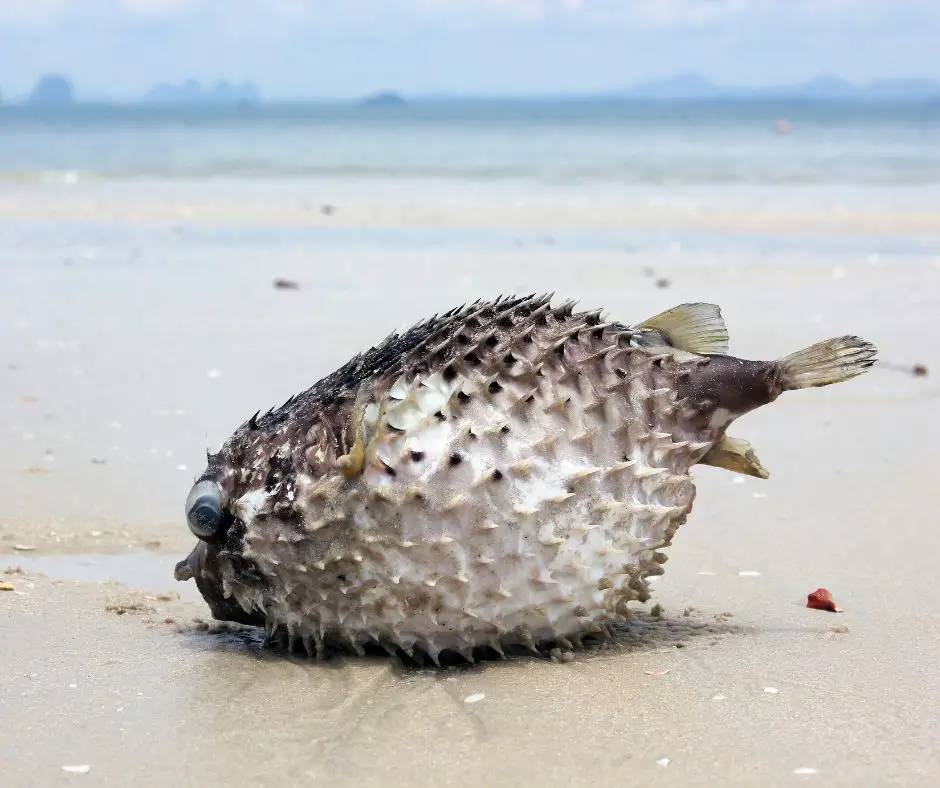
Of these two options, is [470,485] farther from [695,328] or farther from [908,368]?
[908,368]

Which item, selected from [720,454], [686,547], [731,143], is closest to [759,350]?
[686,547]

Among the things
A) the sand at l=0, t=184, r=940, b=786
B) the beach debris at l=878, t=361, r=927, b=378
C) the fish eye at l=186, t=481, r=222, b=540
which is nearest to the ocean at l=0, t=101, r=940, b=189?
the beach debris at l=878, t=361, r=927, b=378

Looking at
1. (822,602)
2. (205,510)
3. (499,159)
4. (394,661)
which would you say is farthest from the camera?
(499,159)

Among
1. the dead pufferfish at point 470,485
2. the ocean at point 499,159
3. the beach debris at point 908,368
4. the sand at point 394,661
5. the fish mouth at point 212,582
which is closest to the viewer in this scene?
the sand at point 394,661

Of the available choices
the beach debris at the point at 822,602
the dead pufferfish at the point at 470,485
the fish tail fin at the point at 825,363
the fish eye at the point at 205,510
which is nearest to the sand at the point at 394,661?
the beach debris at the point at 822,602

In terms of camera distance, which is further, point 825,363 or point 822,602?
point 822,602

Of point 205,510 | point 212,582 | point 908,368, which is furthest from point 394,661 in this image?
point 908,368

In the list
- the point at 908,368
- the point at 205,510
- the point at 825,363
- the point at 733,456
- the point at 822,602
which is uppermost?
the point at 825,363

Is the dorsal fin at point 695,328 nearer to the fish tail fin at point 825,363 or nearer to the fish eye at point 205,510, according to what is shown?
the fish tail fin at point 825,363
